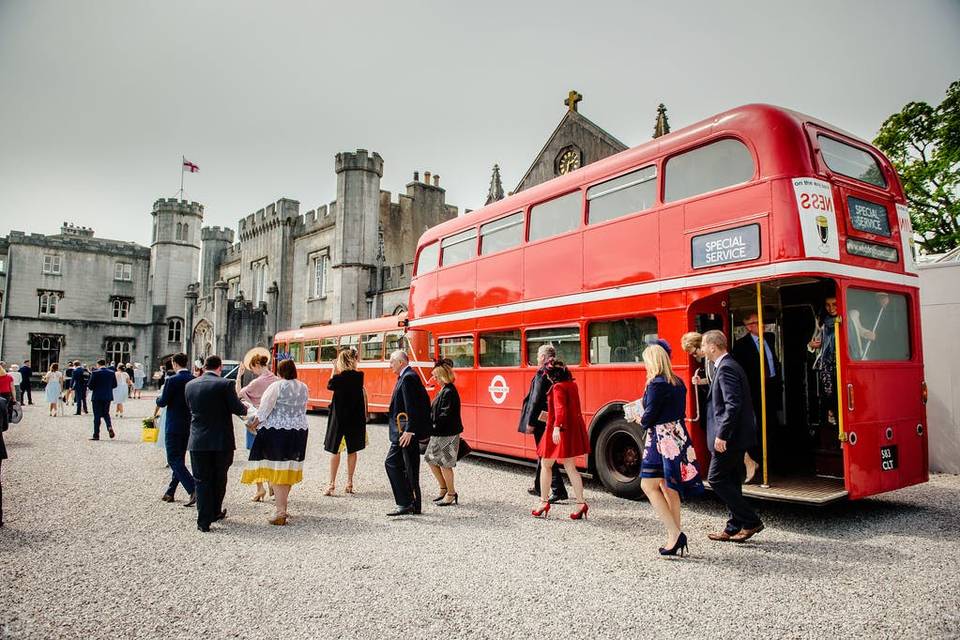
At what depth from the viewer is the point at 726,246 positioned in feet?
21.1

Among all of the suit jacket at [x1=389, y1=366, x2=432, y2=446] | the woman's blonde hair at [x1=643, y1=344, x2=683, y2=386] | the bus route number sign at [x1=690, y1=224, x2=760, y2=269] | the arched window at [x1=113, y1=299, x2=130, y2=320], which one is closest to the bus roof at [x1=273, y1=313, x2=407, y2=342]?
the suit jacket at [x1=389, y1=366, x2=432, y2=446]

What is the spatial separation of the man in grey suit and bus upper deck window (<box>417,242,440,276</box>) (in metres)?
6.02

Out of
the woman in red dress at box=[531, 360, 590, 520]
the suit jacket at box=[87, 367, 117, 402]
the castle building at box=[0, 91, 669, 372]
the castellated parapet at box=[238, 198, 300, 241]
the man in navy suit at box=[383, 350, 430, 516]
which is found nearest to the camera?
the woman in red dress at box=[531, 360, 590, 520]

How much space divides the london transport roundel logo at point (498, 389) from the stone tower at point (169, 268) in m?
46.1

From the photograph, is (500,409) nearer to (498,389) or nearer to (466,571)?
(498,389)

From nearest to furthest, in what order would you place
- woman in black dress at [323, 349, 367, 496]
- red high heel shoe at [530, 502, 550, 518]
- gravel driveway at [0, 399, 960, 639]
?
gravel driveway at [0, 399, 960, 639] → red high heel shoe at [530, 502, 550, 518] → woman in black dress at [323, 349, 367, 496]

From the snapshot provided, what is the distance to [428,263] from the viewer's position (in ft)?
39.4

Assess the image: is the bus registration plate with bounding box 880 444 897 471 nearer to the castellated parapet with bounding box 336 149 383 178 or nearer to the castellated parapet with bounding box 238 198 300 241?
the castellated parapet with bounding box 336 149 383 178

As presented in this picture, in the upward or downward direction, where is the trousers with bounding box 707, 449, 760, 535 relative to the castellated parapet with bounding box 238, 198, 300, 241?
downward

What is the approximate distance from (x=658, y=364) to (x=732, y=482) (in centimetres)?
134

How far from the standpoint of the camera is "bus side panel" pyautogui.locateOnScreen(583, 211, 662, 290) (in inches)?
287


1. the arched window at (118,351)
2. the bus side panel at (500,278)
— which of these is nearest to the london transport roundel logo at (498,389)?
the bus side panel at (500,278)

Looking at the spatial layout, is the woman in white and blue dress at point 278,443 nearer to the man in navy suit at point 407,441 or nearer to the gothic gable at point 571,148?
the man in navy suit at point 407,441

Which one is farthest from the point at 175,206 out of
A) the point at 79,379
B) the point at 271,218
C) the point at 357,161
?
the point at 79,379
